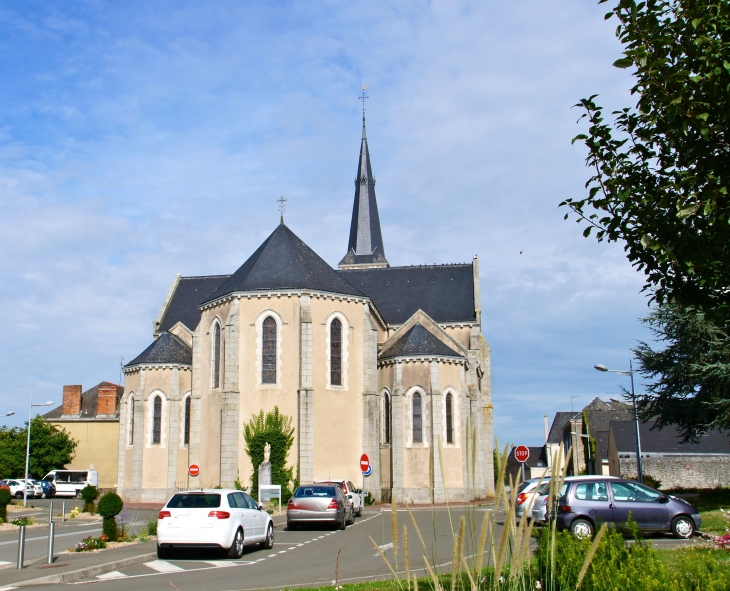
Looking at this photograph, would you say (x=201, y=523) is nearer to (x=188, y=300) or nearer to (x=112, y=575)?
(x=112, y=575)

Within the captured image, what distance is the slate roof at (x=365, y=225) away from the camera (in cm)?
5719

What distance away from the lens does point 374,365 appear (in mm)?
36844

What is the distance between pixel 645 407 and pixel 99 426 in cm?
4097

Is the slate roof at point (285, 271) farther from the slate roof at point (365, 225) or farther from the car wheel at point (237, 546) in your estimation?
the car wheel at point (237, 546)

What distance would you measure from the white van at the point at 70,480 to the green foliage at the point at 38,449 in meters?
2.65

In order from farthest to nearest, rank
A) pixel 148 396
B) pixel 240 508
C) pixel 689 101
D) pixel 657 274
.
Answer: pixel 148 396 → pixel 240 508 → pixel 657 274 → pixel 689 101

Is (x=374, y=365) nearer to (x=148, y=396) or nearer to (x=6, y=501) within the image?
(x=148, y=396)

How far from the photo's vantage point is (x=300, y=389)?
3466cm

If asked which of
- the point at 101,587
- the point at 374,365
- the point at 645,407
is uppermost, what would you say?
the point at 374,365

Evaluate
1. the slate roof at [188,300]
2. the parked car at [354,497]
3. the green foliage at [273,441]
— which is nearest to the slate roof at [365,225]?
the slate roof at [188,300]

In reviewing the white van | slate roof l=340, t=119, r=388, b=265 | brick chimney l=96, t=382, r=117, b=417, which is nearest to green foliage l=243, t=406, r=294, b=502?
the white van

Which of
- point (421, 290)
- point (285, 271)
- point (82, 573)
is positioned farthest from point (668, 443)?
point (82, 573)

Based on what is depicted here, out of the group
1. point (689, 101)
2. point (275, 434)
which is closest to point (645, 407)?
point (275, 434)

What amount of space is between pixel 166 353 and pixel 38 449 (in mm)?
18404
